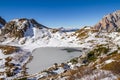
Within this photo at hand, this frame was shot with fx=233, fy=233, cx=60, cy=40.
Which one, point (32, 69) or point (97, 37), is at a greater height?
point (97, 37)

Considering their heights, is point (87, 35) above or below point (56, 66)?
above

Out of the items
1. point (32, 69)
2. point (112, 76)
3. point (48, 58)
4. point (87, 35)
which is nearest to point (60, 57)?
point (48, 58)

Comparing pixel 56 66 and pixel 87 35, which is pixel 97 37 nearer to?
pixel 87 35

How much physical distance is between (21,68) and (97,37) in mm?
90040

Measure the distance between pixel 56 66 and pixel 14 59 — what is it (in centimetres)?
3870

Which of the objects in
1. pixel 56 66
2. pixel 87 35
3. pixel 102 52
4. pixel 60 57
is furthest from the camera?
pixel 87 35

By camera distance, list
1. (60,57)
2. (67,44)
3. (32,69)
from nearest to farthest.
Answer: (32,69), (60,57), (67,44)

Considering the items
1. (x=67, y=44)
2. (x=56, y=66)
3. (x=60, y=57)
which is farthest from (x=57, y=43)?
(x=56, y=66)

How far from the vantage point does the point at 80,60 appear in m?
107

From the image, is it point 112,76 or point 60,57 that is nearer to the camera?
point 112,76

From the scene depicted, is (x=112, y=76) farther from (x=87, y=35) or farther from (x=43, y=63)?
(x=87, y=35)

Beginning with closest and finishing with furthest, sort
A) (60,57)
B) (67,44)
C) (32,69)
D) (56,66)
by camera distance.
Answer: (56,66), (32,69), (60,57), (67,44)

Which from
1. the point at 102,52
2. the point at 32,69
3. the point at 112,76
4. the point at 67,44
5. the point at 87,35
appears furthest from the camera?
the point at 87,35

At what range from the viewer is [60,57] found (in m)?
127
